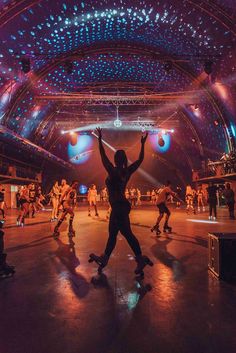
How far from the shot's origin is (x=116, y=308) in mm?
3785

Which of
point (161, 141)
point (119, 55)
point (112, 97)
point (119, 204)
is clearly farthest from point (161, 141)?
point (119, 204)

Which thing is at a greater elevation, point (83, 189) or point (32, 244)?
point (83, 189)

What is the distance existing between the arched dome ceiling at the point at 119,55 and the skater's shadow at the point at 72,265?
11994mm

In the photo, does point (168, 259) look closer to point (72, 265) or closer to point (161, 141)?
point (72, 265)

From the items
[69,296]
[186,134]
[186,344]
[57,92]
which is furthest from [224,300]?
[186,134]

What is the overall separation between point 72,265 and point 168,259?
1.98 meters

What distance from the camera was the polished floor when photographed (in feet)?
9.60

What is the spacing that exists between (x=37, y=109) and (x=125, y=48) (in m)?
8.40

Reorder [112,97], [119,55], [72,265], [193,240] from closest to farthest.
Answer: [72,265] → [193,240] → [119,55] → [112,97]

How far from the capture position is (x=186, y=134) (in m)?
32.1

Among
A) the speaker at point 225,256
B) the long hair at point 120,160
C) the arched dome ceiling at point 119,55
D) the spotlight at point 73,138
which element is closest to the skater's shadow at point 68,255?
the long hair at point 120,160

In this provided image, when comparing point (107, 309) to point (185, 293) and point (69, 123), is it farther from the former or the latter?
point (69, 123)

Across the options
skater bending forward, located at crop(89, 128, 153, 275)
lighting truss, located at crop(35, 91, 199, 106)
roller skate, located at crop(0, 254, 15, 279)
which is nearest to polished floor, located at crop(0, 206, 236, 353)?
roller skate, located at crop(0, 254, 15, 279)

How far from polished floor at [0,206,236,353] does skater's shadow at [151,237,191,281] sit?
2 cm
